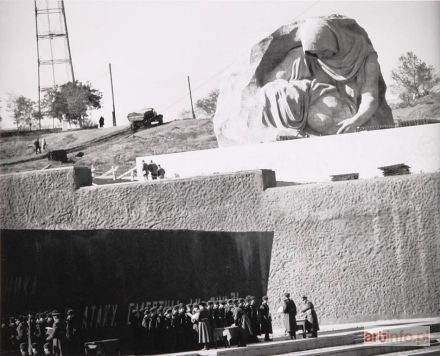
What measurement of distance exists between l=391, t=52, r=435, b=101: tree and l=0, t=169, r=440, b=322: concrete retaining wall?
33.6 m

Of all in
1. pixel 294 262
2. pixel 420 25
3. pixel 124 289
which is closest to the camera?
pixel 124 289

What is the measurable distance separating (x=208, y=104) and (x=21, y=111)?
54.0 ft

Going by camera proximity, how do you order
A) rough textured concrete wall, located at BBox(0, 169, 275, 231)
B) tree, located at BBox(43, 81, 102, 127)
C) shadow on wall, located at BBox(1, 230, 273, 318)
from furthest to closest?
tree, located at BBox(43, 81, 102, 127) → rough textured concrete wall, located at BBox(0, 169, 275, 231) → shadow on wall, located at BBox(1, 230, 273, 318)

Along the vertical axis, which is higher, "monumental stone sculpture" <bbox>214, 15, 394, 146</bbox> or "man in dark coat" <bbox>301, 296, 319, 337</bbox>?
"monumental stone sculpture" <bbox>214, 15, 394, 146</bbox>

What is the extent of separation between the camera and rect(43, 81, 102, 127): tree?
60531mm

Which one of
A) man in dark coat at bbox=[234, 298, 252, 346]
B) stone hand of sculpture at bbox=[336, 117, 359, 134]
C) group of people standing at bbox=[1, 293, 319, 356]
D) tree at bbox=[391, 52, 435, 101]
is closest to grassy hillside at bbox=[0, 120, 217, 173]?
tree at bbox=[391, 52, 435, 101]

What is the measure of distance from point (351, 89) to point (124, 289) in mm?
12233

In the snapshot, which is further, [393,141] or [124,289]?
[393,141]

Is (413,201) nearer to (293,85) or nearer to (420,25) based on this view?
(293,85)

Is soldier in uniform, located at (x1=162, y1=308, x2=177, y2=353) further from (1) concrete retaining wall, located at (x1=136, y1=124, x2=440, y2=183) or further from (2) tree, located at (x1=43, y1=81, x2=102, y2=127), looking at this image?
(2) tree, located at (x1=43, y1=81, x2=102, y2=127)

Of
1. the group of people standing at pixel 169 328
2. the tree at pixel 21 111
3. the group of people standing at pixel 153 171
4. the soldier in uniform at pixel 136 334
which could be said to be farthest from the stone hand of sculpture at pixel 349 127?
the tree at pixel 21 111

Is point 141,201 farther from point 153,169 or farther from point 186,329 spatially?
point 186,329

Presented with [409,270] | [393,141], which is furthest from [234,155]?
[409,270]

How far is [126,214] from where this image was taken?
25.3 m
